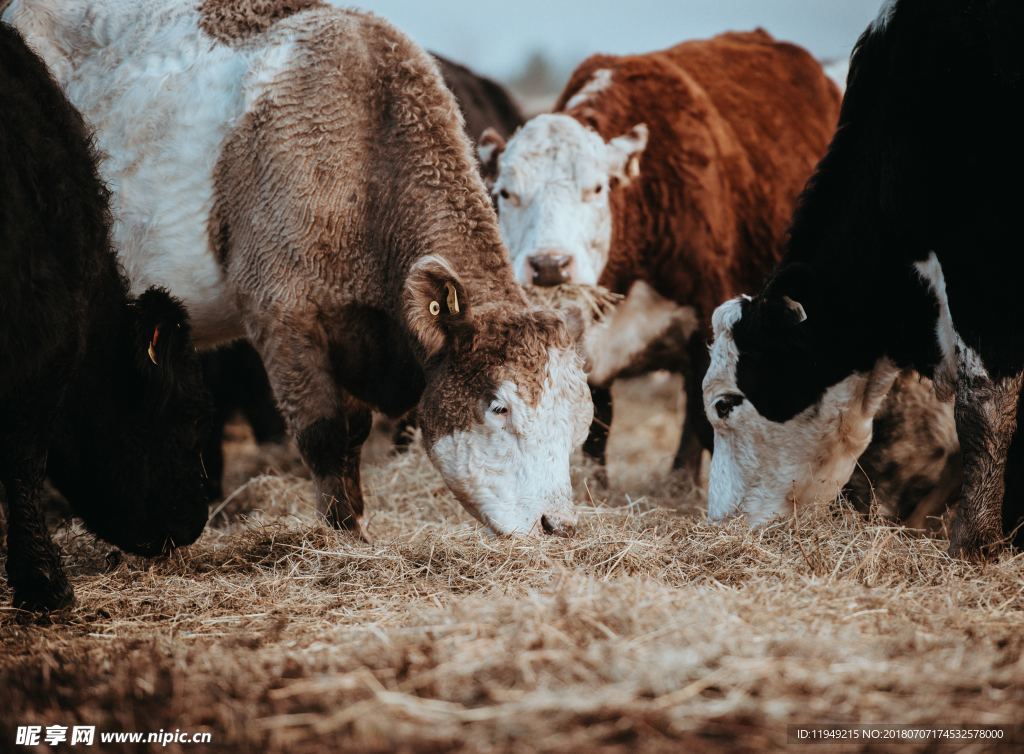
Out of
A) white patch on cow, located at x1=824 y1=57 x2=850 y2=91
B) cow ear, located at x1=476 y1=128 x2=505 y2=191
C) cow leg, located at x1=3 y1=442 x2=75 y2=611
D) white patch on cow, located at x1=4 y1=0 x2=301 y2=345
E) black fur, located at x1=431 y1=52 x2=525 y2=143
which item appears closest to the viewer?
cow leg, located at x1=3 y1=442 x2=75 y2=611

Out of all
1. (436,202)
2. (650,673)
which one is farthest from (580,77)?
(650,673)

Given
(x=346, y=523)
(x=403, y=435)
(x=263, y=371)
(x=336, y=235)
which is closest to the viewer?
(x=336, y=235)

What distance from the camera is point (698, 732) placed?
7.26 ft

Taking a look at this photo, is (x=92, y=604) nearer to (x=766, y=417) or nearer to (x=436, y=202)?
(x=436, y=202)

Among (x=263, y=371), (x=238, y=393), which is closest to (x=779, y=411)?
(x=263, y=371)

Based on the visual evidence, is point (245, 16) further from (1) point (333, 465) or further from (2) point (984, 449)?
(2) point (984, 449)

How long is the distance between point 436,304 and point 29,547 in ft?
5.64

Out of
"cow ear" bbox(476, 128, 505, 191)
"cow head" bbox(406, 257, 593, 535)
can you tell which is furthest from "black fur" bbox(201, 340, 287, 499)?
"cow head" bbox(406, 257, 593, 535)

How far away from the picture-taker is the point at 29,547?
3.80 meters

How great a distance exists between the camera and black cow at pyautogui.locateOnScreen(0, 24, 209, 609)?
352 centimetres

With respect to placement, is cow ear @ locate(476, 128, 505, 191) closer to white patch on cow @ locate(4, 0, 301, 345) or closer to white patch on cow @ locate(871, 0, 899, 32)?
white patch on cow @ locate(4, 0, 301, 345)

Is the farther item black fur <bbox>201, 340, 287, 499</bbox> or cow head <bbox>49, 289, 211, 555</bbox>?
black fur <bbox>201, 340, 287, 499</bbox>

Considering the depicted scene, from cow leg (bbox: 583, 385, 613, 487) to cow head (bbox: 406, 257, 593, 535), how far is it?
2.19 m

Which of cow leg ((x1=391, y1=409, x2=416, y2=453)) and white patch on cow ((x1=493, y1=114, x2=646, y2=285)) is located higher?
white patch on cow ((x1=493, y1=114, x2=646, y2=285))
